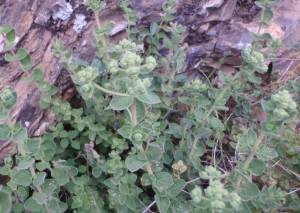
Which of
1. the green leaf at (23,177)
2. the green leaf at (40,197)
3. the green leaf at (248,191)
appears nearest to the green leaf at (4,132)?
the green leaf at (23,177)

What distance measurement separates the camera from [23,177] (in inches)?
85.3

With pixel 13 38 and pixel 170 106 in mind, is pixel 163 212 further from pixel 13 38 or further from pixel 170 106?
pixel 13 38

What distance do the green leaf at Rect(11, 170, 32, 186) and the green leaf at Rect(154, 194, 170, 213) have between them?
0.87 meters

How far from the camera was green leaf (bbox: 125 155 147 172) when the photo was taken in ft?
6.59

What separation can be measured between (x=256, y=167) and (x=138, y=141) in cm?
82

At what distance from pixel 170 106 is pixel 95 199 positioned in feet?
3.73

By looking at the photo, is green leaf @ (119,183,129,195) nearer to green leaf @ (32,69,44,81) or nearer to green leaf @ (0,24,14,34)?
green leaf @ (32,69,44,81)

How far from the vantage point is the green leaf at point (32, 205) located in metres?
2.27

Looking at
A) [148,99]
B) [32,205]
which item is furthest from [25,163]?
[148,99]

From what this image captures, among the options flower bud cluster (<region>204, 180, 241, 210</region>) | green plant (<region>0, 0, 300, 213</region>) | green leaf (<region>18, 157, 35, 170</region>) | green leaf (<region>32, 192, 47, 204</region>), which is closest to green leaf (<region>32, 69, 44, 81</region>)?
green plant (<region>0, 0, 300, 213</region>)

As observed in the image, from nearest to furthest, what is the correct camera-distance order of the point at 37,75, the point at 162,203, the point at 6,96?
the point at 6,96
the point at 162,203
the point at 37,75

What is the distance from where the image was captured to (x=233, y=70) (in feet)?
12.9

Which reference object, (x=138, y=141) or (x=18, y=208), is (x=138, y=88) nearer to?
(x=138, y=141)

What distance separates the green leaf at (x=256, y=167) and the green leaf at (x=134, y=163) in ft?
2.31
